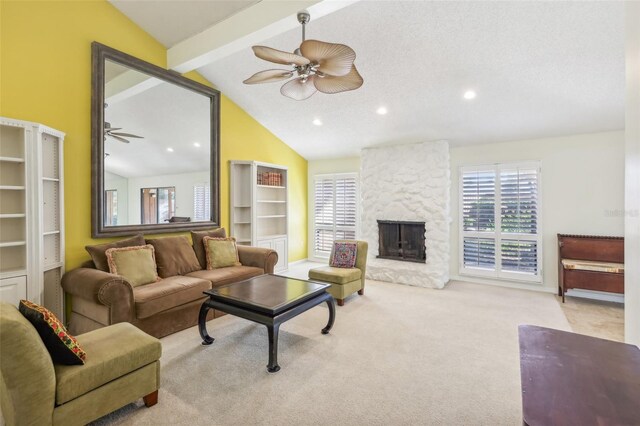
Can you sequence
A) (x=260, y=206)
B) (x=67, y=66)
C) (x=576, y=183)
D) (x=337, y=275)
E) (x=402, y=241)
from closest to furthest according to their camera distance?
(x=67, y=66)
(x=337, y=275)
(x=576, y=183)
(x=402, y=241)
(x=260, y=206)

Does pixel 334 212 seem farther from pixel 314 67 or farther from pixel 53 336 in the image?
pixel 53 336

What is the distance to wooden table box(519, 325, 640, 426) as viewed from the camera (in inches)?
36.4

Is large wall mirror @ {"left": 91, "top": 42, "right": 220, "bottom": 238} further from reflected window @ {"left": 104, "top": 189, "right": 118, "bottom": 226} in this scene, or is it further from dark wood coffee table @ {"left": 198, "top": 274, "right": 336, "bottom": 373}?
dark wood coffee table @ {"left": 198, "top": 274, "right": 336, "bottom": 373}

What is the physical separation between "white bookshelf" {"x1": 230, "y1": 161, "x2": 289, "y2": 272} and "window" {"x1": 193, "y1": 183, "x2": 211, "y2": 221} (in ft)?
1.53

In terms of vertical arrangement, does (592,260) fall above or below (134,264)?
below

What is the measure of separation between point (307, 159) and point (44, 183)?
5.00 meters

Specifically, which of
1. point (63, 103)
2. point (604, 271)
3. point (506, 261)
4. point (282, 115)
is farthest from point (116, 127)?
point (604, 271)

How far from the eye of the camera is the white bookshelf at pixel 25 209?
2607 millimetres

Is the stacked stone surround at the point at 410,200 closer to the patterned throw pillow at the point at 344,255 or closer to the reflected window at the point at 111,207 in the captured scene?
the patterned throw pillow at the point at 344,255

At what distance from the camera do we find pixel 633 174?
1775 millimetres

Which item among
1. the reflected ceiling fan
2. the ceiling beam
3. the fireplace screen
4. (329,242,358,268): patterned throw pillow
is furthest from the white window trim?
the reflected ceiling fan

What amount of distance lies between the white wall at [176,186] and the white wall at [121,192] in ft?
0.16

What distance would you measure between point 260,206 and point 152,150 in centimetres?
219

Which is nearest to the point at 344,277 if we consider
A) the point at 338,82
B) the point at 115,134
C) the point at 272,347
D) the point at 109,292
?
the point at 272,347
